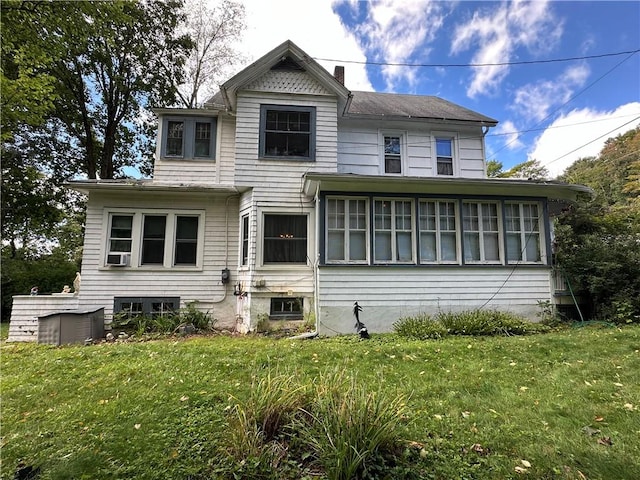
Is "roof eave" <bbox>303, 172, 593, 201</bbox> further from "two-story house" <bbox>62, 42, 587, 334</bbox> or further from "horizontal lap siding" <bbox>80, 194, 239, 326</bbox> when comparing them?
"horizontal lap siding" <bbox>80, 194, 239, 326</bbox>

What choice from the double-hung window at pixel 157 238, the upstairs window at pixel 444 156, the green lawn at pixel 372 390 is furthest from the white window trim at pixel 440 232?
the double-hung window at pixel 157 238

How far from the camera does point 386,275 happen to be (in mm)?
8086

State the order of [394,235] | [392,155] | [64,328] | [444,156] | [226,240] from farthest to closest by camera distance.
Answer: [444,156]
[392,155]
[226,240]
[394,235]
[64,328]

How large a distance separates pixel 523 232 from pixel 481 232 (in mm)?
1191

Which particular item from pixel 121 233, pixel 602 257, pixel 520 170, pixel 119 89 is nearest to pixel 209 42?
pixel 119 89

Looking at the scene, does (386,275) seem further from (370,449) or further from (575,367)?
(370,449)

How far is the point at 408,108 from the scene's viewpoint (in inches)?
476

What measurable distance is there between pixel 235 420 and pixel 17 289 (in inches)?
585

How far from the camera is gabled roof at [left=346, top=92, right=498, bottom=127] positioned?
11250 mm

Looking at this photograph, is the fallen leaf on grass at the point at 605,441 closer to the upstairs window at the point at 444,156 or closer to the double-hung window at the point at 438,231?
the double-hung window at the point at 438,231

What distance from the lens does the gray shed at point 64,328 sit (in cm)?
784

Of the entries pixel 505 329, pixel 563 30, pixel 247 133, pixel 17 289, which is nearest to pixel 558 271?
pixel 505 329

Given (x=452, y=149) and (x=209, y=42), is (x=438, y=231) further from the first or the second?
(x=209, y=42)

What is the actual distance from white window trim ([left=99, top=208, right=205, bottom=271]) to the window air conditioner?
0.10 m
